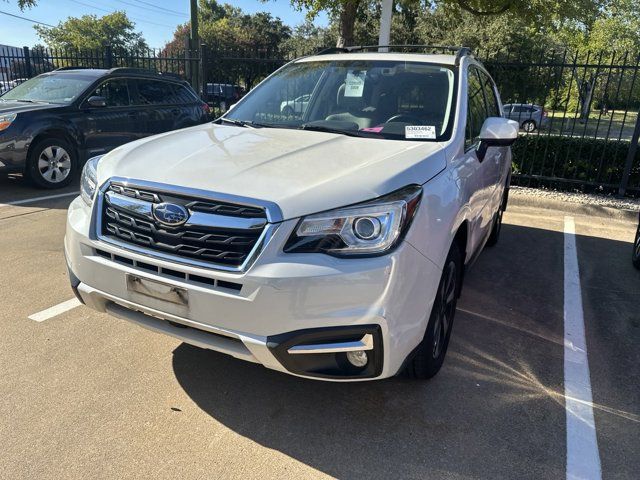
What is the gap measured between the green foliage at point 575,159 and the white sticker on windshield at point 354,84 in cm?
543

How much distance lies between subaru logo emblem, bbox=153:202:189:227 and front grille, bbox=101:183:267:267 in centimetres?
2

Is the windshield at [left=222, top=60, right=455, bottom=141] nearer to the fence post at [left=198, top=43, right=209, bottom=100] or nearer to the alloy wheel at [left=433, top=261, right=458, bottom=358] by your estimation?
the alloy wheel at [left=433, top=261, right=458, bottom=358]

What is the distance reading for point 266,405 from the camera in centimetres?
276

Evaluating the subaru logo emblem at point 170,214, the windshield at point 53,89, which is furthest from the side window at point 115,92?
the subaru logo emblem at point 170,214

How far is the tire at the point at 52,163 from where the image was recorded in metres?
7.23

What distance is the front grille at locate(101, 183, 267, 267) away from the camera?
2203 millimetres

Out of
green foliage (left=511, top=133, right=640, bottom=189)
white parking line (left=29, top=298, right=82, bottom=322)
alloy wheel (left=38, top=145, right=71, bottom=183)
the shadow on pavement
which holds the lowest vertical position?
the shadow on pavement

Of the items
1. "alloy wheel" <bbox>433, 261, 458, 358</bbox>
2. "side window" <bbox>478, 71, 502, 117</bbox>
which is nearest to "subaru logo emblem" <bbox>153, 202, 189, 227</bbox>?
"alloy wheel" <bbox>433, 261, 458, 358</bbox>

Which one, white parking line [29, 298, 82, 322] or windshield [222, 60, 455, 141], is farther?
white parking line [29, 298, 82, 322]

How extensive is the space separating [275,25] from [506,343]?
55627 mm

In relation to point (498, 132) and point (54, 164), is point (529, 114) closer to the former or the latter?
point (498, 132)

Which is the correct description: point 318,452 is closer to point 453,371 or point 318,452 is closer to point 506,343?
point 453,371

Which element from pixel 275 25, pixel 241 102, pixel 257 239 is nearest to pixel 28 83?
pixel 241 102

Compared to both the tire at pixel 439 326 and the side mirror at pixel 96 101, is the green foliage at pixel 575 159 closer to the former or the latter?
the tire at pixel 439 326
